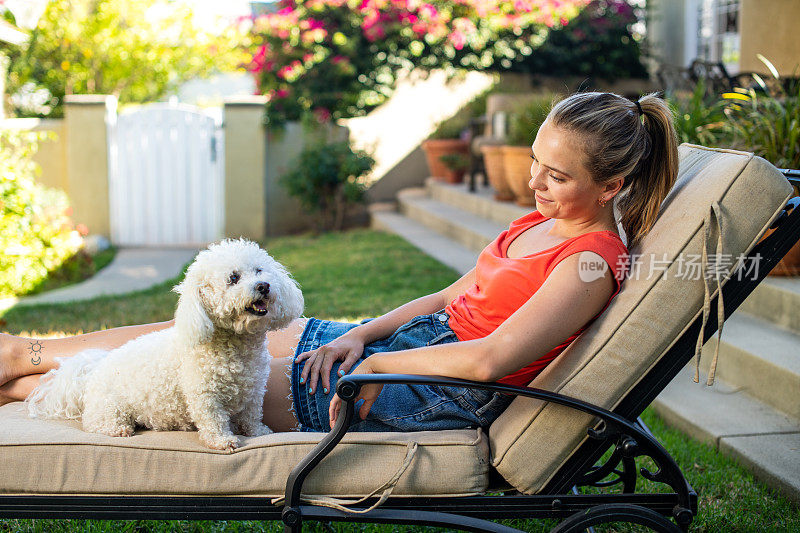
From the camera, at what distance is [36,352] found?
279cm

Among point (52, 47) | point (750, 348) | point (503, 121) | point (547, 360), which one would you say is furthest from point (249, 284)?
point (52, 47)

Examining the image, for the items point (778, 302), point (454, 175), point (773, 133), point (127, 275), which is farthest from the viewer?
point (454, 175)

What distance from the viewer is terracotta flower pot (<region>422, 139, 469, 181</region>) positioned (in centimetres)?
958

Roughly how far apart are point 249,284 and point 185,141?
846cm

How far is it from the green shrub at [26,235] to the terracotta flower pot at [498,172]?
439 centimetres

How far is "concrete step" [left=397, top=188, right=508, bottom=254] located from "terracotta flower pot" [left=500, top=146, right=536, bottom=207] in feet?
1.11

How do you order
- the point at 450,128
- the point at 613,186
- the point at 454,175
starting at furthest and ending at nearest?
the point at 450,128 → the point at 454,175 → the point at 613,186

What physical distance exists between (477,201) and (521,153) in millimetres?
1454

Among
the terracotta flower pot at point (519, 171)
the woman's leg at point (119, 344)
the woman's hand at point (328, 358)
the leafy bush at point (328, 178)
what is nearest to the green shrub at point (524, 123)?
the terracotta flower pot at point (519, 171)

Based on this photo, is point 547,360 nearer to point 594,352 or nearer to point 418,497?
point 594,352

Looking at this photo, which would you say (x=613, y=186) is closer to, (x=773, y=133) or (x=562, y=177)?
(x=562, y=177)

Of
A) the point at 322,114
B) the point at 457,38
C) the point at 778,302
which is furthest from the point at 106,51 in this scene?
the point at 778,302

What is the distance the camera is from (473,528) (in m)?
2.02

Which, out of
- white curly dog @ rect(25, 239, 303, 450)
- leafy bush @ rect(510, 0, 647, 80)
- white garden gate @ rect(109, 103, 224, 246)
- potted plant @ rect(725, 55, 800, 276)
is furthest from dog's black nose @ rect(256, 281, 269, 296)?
leafy bush @ rect(510, 0, 647, 80)
